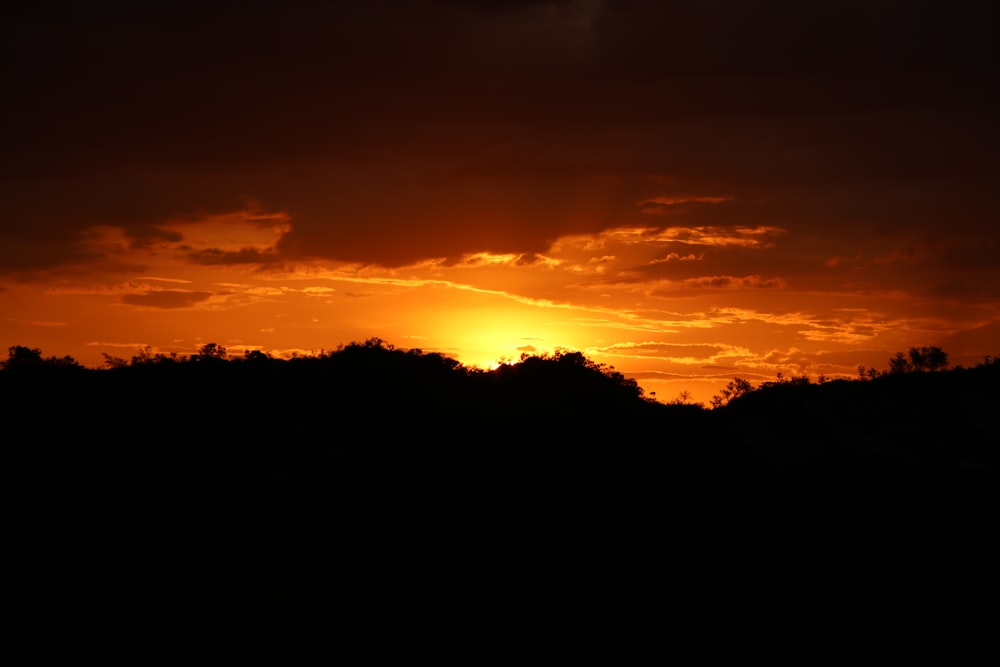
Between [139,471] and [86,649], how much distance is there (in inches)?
240

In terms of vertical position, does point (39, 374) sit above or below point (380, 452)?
above

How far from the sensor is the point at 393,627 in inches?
1051

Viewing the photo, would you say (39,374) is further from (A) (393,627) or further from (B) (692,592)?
(B) (692,592)

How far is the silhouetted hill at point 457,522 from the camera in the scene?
25.9 m

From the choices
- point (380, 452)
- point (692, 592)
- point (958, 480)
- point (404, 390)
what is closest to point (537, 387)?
point (404, 390)

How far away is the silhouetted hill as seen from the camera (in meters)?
25.9

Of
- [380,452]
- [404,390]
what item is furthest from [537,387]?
[380,452]

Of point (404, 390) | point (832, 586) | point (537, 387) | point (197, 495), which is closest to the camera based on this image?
point (197, 495)

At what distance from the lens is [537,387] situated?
124ft

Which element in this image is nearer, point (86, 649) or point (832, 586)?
Result: point (86, 649)

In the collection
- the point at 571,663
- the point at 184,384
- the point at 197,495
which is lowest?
the point at 571,663

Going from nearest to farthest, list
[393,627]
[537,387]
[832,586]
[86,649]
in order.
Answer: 1. [86,649]
2. [393,627]
3. [832,586]
4. [537,387]

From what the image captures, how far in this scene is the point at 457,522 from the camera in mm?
30734

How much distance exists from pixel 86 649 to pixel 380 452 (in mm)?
11113
